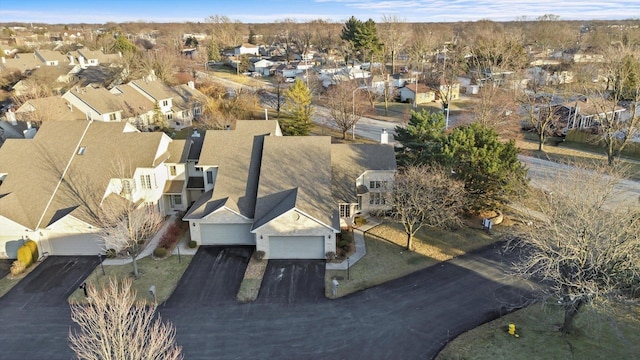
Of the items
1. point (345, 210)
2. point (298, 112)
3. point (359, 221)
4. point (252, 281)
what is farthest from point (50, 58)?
point (252, 281)

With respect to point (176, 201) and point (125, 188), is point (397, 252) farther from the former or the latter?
point (125, 188)

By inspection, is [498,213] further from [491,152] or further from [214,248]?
[214,248]

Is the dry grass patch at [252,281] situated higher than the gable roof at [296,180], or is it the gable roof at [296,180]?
the gable roof at [296,180]

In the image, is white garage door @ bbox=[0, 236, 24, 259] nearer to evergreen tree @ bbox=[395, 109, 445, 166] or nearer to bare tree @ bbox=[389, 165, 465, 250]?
bare tree @ bbox=[389, 165, 465, 250]

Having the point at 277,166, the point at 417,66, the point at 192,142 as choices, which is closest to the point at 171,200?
the point at 192,142

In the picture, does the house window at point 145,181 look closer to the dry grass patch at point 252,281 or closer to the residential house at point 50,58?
the dry grass patch at point 252,281

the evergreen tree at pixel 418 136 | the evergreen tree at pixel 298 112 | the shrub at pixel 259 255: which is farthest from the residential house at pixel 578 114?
the shrub at pixel 259 255
